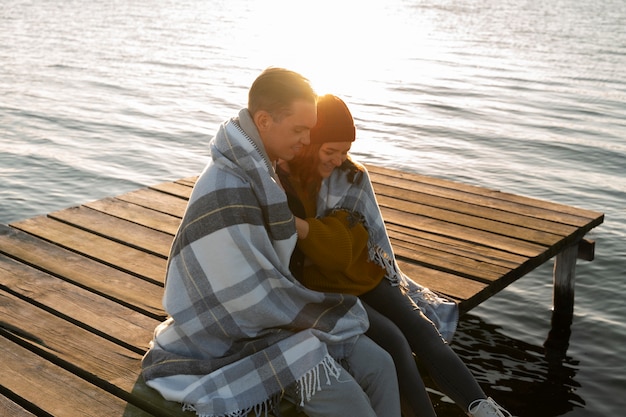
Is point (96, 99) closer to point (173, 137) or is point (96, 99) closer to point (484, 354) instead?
point (173, 137)

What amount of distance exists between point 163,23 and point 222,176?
25.0 metres

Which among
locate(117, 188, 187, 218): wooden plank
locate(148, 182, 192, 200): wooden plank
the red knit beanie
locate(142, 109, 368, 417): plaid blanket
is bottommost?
locate(117, 188, 187, 218): wooden plank

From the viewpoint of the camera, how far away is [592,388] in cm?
566

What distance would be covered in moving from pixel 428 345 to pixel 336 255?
2.01 feet

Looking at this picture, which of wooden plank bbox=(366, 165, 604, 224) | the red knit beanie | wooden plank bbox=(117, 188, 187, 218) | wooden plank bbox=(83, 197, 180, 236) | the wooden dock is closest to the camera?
the wooden dock

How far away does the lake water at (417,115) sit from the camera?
638 centimetres

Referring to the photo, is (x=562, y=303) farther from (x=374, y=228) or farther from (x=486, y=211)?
(x=374, y=228)

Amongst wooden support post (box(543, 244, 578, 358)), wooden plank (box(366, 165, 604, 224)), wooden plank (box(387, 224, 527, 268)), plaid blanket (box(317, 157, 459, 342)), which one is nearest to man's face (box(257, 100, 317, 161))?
plaid blanket (box(317, 157, 459, 342))

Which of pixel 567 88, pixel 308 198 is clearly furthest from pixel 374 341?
pixel 567 88

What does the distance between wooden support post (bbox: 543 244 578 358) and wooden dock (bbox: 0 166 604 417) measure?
1cm

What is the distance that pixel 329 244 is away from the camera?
3611 mm

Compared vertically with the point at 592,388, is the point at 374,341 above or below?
above

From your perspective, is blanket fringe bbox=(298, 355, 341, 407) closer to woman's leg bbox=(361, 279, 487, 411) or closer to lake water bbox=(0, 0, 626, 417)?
woman's leg bbox=(361, 279, 487, 411)

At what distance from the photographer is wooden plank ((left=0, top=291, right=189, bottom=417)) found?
338 centimetres
